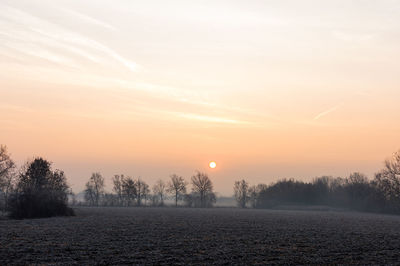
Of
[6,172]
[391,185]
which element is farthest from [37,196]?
[391,185]

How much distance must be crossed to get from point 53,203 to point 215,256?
62898 mm

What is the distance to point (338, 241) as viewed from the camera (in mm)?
41938

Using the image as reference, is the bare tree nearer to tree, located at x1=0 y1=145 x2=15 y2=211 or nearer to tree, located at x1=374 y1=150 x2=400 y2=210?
tree, located at x1=374 y1=150 x2=400 y2=210

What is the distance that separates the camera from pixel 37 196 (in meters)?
83.6

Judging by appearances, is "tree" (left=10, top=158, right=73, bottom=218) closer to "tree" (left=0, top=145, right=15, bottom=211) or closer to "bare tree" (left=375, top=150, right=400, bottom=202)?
"tree" (left=0, top=145, right=15, bottom=211)

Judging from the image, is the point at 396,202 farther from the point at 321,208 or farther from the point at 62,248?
the point at 62,248

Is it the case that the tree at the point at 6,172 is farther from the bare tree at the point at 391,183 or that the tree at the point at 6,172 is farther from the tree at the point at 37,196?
the bare tree at the point at 391,183

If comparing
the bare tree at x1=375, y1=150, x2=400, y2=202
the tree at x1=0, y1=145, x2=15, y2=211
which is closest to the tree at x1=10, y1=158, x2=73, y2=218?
the tree at x1=0, y1=145, x2=15, y2=211

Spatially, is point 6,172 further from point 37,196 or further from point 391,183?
point 391,183

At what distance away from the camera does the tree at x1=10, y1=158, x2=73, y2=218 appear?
264 feet

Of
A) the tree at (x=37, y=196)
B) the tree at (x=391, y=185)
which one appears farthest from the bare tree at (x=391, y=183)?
the tree at (x=37, y=196)

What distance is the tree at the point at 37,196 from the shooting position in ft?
264

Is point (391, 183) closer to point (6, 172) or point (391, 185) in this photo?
point (391, 185)

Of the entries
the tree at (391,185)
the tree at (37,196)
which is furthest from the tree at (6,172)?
the tree at (391,185)
